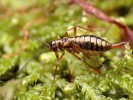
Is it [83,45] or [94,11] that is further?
[94,11]

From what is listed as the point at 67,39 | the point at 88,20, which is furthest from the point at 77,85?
the point at 88,20

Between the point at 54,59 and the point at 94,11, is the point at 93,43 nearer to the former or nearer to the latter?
the point at 54,59

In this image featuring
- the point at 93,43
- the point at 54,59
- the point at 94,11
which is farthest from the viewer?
the point at 94,11

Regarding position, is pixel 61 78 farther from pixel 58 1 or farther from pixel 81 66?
pixel 58 1

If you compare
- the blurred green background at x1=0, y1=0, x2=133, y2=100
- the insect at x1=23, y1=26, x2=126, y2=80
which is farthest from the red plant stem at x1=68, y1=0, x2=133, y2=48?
the insect at x1=23, y1=26, x2=126, y2=80

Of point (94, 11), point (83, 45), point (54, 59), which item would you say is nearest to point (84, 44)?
point (83, 45)

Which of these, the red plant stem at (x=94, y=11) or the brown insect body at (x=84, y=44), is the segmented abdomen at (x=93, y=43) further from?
the red plant stem at (x=94, y=11)

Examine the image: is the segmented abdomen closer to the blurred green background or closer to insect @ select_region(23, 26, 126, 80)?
insect @ select_region(23, 26, 126, 80)

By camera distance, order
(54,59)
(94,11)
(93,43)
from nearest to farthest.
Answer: (93,43) < (54,59) < (94,11)
